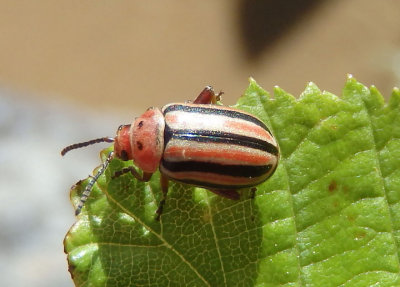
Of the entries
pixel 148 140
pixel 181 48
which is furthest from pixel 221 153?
pixel 181 48

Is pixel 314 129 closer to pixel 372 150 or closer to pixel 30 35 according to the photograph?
pixel 372 150

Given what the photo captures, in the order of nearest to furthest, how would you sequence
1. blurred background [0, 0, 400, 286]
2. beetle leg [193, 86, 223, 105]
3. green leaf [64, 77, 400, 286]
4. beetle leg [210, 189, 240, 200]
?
green leaf [64, 77, 400, 286] → beetle leg [210, 189, 240, 200] → beetle leg [193, 86, 223, 105] → blurred background [0, 0, 400, 286]

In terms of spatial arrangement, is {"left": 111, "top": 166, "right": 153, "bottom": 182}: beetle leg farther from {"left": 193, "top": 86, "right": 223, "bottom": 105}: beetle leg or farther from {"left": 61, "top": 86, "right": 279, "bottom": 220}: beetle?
{"left": 193, "top": 86, "right": 223, "bottom": 105}: beetle leg

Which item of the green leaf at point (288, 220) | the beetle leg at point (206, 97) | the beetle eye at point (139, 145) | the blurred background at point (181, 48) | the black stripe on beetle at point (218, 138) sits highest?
the blurred background at point (181, 48)

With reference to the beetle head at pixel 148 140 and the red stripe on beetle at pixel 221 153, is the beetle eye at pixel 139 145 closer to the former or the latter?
the beetle head at pixel 148 140

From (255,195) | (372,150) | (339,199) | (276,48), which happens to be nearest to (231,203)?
(255,195)

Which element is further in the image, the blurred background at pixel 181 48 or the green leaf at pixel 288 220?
the blurred background at pixel 181 48

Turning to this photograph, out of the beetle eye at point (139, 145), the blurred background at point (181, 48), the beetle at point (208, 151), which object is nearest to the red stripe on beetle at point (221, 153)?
the beetle at point (208, 151)

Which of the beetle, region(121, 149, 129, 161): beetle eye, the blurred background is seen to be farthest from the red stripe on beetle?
the blurred background
